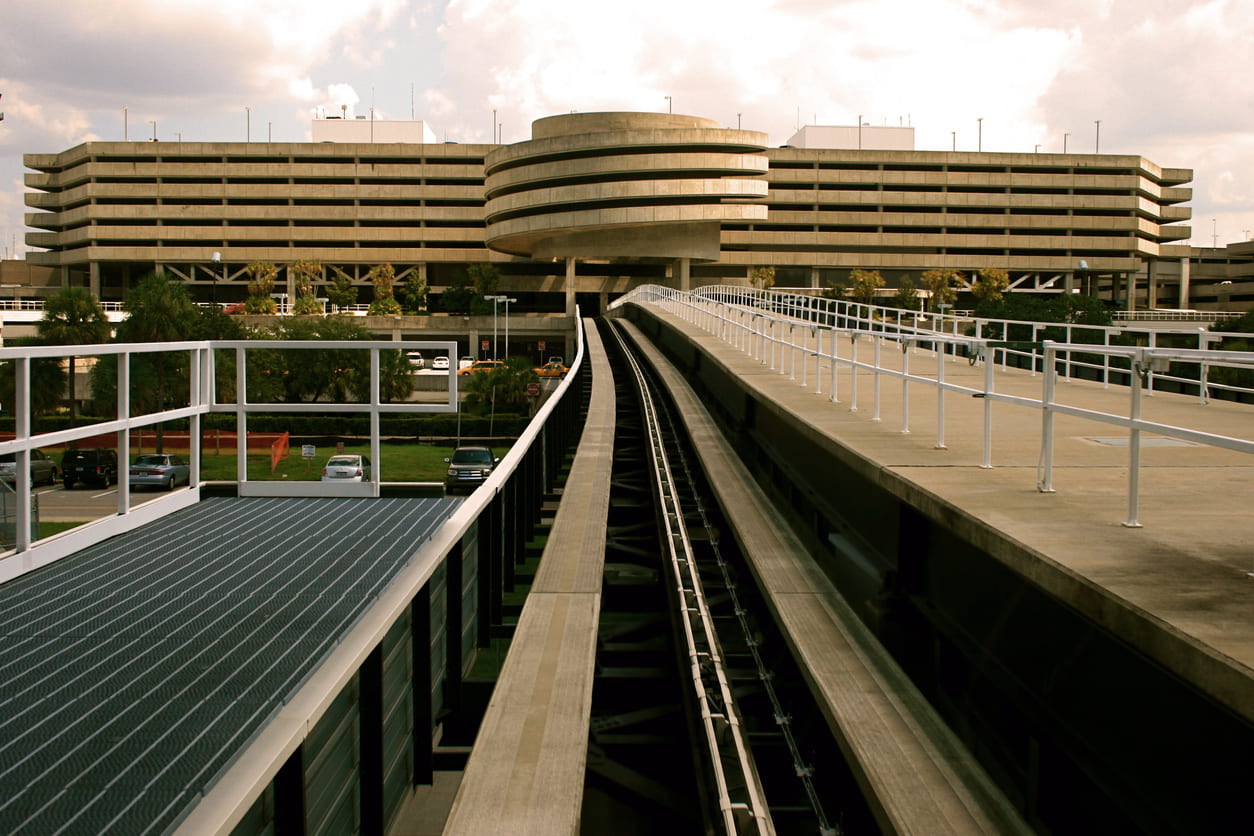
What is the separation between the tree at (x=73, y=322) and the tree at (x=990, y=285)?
74.4m

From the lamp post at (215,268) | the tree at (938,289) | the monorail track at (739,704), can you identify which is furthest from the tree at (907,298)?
the monorail track at (739,704)

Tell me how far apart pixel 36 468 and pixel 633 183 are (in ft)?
292

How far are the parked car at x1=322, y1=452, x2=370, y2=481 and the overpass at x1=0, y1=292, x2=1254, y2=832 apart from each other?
189 centimetres

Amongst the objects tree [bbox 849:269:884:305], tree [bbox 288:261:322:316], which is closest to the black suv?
tree [bbox 849:269:884:305]

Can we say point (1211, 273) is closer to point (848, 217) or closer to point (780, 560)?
point (848, 217)

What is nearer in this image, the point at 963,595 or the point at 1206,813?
the point at 1206,813

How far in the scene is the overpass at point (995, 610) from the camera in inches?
141

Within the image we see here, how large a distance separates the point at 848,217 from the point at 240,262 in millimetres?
65947

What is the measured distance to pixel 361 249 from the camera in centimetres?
11662

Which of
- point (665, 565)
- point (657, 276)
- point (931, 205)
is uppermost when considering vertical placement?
point (931, 205)

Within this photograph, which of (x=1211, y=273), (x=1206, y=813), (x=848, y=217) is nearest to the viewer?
(x=1206, y=813)

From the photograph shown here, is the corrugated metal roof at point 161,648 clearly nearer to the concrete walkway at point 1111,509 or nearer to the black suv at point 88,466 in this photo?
the black suv at point 88,466

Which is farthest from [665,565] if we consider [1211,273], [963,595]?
[1211,273]

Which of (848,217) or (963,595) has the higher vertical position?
(848,217)
